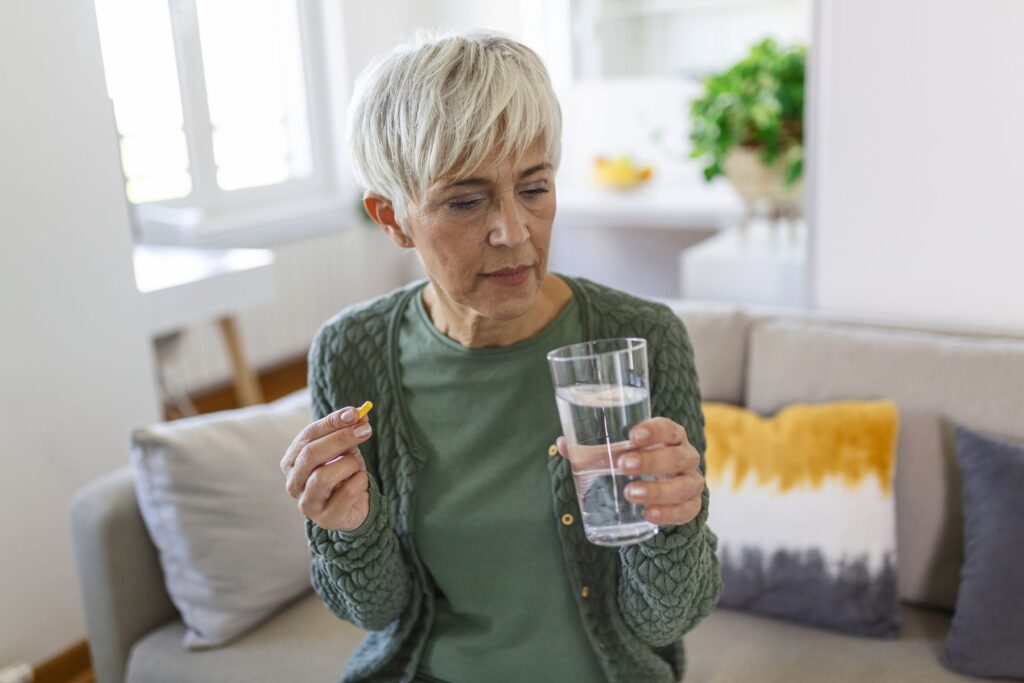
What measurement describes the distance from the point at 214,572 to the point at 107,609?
0.20 metres

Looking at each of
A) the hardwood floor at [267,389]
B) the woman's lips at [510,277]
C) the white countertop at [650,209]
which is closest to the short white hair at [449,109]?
the woman's lips at [510,277]

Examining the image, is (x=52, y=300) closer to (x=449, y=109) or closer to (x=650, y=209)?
(x=449, y=109)

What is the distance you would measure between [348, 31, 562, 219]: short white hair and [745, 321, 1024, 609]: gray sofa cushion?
910 mm

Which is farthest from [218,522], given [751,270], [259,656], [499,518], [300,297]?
[300,297]

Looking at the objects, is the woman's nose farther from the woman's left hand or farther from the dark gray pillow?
the dark gray pillow

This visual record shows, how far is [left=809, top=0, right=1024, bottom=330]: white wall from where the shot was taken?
1.82 metres

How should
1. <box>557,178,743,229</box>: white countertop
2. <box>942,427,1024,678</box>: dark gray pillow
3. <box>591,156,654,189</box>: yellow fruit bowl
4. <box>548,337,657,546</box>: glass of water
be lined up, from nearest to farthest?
1. <box>548,337,657,546</box>: glass of water
2. <box>942,427,1024,678</box>: dark gray pillow
3. <box>557,178,743,229</box>: white countertop
4. <box>591,156,654,189</box>: yellow fruit bowl

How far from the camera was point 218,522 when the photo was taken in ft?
5.27

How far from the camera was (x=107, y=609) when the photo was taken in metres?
1.61

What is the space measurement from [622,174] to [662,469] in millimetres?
3398

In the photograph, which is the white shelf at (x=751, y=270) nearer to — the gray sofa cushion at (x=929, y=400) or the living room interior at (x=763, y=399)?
the living room interior at (x=763, y=399)

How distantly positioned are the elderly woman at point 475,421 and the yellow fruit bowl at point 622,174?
2.96 metres

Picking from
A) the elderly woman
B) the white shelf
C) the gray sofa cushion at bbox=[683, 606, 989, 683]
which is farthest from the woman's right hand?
the white shelf

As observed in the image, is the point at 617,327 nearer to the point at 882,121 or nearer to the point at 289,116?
the point at 882,121
